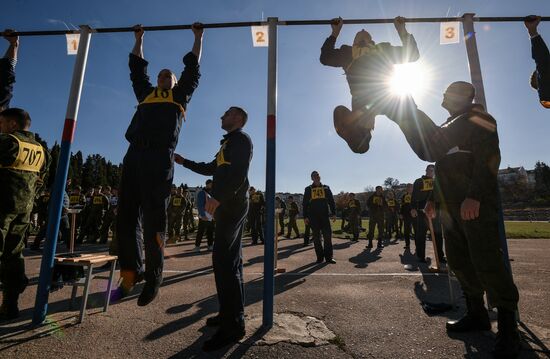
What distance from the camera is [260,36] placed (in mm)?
4348

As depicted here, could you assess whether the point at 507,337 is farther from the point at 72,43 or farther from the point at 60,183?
the point at 72,43

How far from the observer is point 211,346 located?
281 centimetres

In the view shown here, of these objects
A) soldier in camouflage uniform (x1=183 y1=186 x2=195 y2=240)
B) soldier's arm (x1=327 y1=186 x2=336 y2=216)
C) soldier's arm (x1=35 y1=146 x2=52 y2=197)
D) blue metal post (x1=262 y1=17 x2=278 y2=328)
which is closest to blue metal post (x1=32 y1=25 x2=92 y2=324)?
soldier's arm (x1=35 y1=146 x2=52 y2=197)

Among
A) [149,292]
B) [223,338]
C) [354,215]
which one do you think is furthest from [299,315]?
[354,215]

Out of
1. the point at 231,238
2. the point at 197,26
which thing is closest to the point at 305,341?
the point at 231,238

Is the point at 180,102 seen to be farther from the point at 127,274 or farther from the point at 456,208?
the point at 456,208

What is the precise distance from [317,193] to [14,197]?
6.73 metres

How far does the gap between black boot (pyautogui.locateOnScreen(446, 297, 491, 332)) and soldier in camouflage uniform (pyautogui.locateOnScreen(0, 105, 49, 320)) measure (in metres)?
5.14

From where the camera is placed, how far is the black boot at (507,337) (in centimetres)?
266

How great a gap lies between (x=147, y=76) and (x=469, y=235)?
4.02 m

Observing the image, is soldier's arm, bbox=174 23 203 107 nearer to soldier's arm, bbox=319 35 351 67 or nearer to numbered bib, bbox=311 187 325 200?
soldier's arm, bbox=319 35 351 67

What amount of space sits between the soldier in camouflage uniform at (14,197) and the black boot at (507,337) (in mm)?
5255

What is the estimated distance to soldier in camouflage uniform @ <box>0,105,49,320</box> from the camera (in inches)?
143

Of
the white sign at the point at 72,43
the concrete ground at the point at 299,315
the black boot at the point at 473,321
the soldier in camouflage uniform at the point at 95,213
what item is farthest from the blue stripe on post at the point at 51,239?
the soldier in camouflage uniform at the point at 95,213
